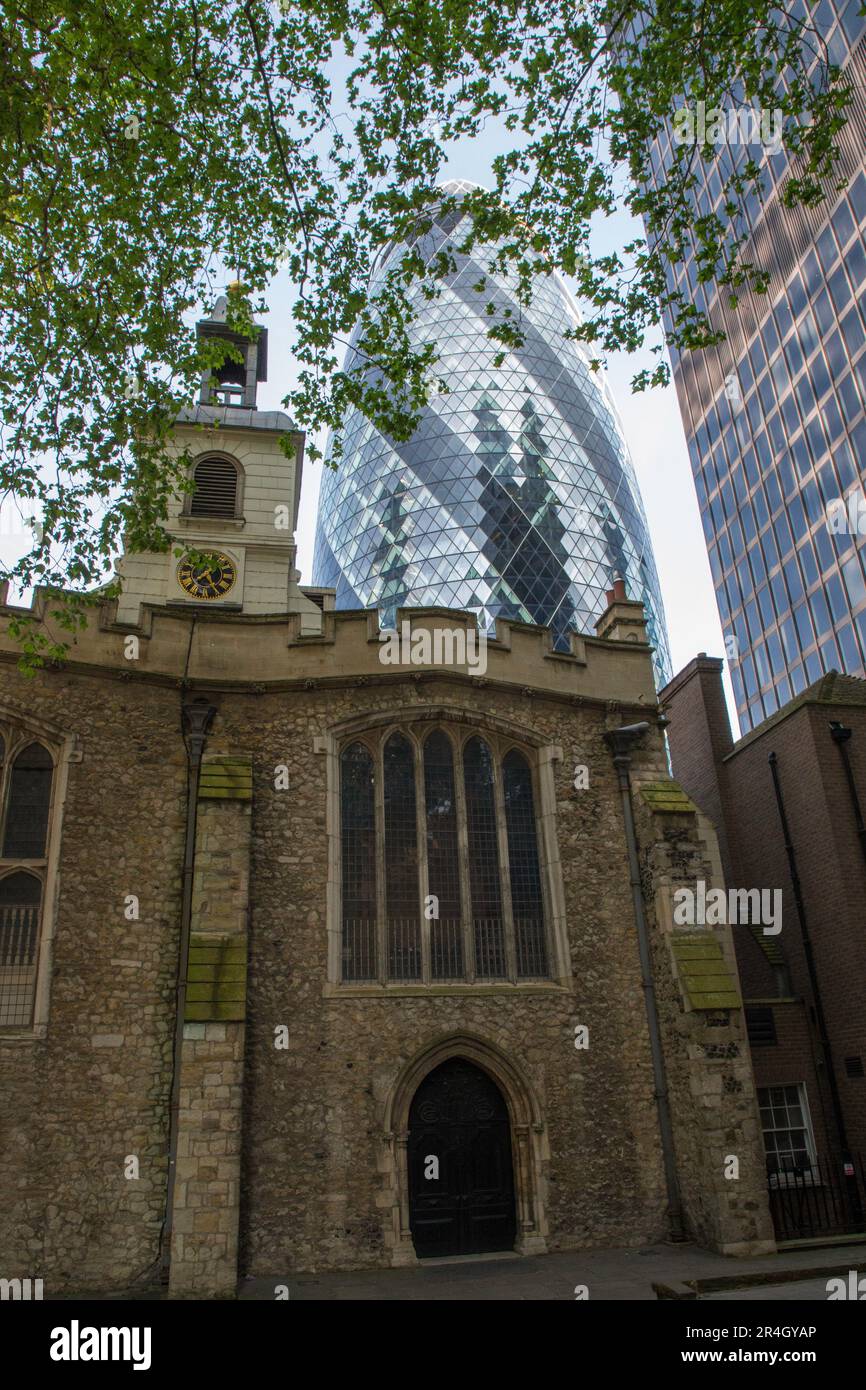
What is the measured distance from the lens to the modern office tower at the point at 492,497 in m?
56.6

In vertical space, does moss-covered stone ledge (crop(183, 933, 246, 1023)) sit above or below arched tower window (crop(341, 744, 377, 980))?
below

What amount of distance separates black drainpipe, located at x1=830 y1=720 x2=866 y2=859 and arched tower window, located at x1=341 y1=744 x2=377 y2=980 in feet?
28.5

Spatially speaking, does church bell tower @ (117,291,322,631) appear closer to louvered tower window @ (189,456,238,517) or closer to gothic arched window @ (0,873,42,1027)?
louvered tower window @ (189,456,238,517)

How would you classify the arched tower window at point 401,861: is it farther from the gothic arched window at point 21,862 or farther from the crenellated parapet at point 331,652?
the gothic arched window at point 21,862

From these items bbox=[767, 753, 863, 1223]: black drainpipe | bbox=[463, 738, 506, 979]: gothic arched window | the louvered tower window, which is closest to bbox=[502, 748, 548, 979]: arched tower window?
bbox=[463, 738, 506, 979]: gothic arched window

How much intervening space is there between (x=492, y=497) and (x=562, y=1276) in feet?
167

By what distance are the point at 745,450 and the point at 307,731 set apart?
37670 millimetres

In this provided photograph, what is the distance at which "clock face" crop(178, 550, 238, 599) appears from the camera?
1939 cm

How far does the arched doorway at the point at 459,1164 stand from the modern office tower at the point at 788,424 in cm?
2777

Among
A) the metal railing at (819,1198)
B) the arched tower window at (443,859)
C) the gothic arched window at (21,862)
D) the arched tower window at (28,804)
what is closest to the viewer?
the gothic arched window at (21,862)

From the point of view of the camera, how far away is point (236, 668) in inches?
559

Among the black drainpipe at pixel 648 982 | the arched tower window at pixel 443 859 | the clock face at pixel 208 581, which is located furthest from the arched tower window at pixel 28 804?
the black drainpipe at pixel 648 982
